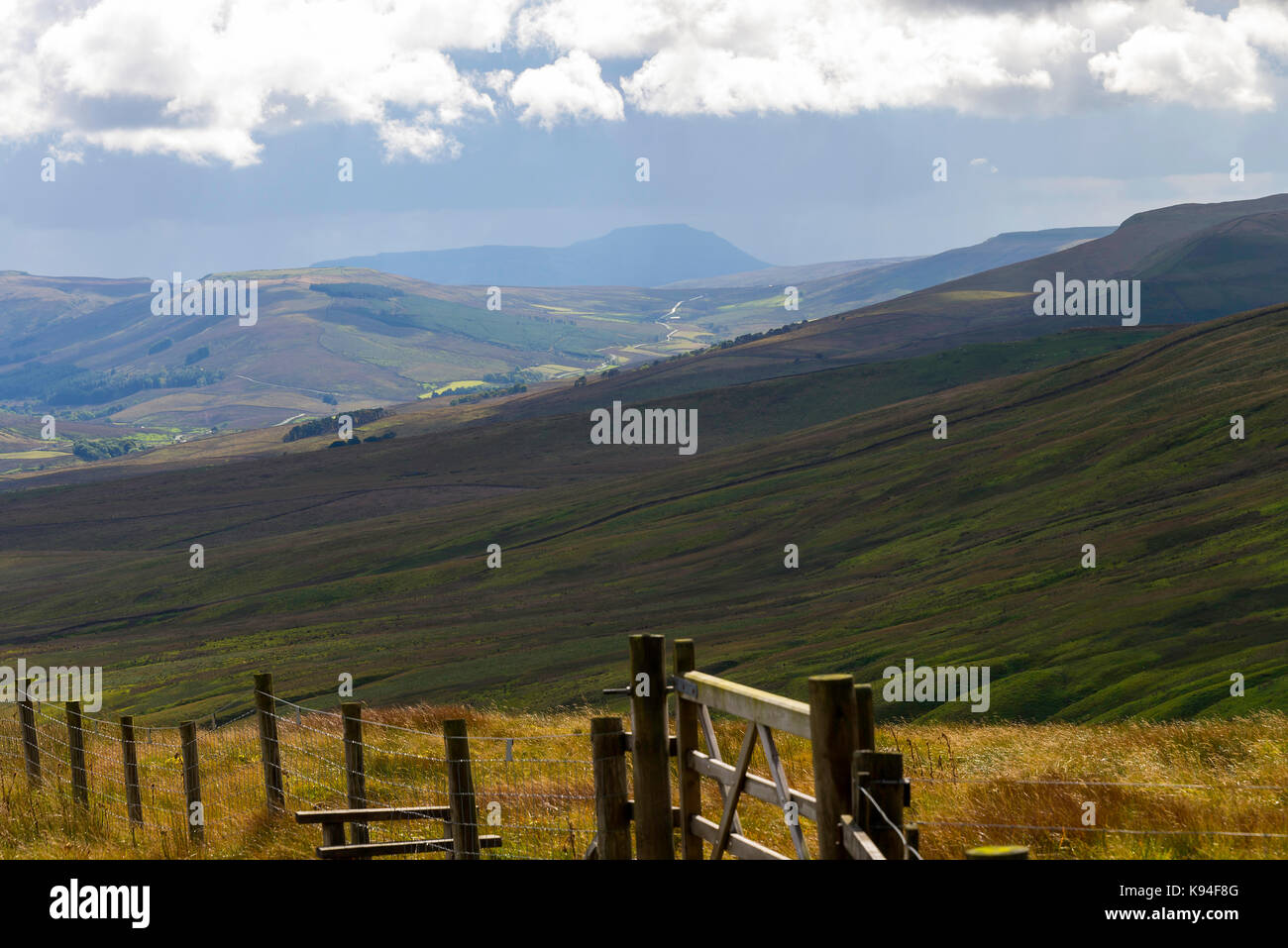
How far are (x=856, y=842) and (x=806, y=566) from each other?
91.9 m

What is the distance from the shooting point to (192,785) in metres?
16.3

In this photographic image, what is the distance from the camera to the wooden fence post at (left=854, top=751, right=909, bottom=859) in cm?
670

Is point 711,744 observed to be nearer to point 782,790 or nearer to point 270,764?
point 782,790

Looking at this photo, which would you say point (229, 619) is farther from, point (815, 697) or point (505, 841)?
point (815, 697)

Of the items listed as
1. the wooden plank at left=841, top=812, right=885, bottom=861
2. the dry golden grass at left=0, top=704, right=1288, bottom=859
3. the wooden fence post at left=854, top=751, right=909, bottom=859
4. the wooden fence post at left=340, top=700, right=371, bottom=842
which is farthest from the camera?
the wooden fence post at left=340, top=700, right=371, bottom=842

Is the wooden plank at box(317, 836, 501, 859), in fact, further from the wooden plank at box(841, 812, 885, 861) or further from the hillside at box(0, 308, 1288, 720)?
the hillside at box(0, 308, 1288, 720)

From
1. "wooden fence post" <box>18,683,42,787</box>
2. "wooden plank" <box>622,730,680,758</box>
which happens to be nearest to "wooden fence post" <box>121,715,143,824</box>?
"wooden fence post" <box>18,683,42,787</box>

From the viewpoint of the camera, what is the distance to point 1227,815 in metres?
10.9

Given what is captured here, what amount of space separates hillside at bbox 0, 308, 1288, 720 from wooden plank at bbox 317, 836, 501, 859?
97.0 ft

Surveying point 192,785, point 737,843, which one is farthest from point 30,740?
point 737,843

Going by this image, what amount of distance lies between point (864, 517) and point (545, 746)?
85.7 metres

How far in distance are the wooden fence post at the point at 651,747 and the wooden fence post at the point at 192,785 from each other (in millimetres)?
8400

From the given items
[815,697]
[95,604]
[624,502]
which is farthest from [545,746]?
[95,604]
